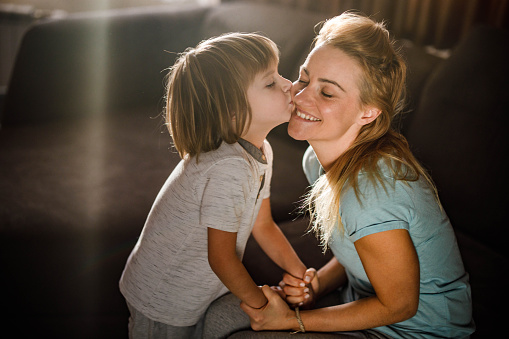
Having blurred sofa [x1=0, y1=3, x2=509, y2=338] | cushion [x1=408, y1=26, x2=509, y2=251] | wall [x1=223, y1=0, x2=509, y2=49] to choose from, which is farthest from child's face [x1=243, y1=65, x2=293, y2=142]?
wall [x1=223, y1=0, x2=509, y2=49]

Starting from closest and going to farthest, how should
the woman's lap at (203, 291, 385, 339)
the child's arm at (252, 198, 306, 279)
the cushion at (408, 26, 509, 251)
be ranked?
1. the woman's lap at (203, 291, 385, 339)
2. the child's arm at (252, 198, 306, 279)
3. the cushion at (408, 26, 509, 251)

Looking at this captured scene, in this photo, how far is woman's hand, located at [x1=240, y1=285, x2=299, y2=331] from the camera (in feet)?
3.35

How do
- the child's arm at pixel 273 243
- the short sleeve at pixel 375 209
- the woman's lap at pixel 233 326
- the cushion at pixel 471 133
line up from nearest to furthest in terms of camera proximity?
1. the short sleeve at pixel 375 209
2. the woman's lap at pixel 233 326
3. the child's arm at pixel 273 243
4. the cushion at pixel 471 133

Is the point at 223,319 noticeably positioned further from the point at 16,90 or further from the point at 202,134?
the point at 16,90

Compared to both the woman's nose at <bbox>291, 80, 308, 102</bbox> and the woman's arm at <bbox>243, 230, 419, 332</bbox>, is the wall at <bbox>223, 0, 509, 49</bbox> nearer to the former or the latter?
the woman's nose at <bbox>291, 80, 308, 102</bbox>

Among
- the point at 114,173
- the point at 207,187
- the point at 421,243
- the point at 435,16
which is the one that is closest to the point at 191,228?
the point at 207,187

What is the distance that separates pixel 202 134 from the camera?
1.00 metres

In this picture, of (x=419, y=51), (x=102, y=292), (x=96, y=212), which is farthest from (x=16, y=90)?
(x=419, y=51)

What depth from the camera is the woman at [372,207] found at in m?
0.91

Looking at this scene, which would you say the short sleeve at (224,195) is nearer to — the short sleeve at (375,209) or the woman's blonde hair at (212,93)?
the woman's blonde hair at (212,93)

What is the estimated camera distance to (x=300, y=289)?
1136 mm

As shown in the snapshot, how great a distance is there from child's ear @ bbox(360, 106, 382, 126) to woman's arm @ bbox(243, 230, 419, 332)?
0.26 metres

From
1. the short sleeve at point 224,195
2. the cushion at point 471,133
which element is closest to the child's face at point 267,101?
the short sleeve at point 224,195

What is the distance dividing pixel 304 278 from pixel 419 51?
1.01 meters
